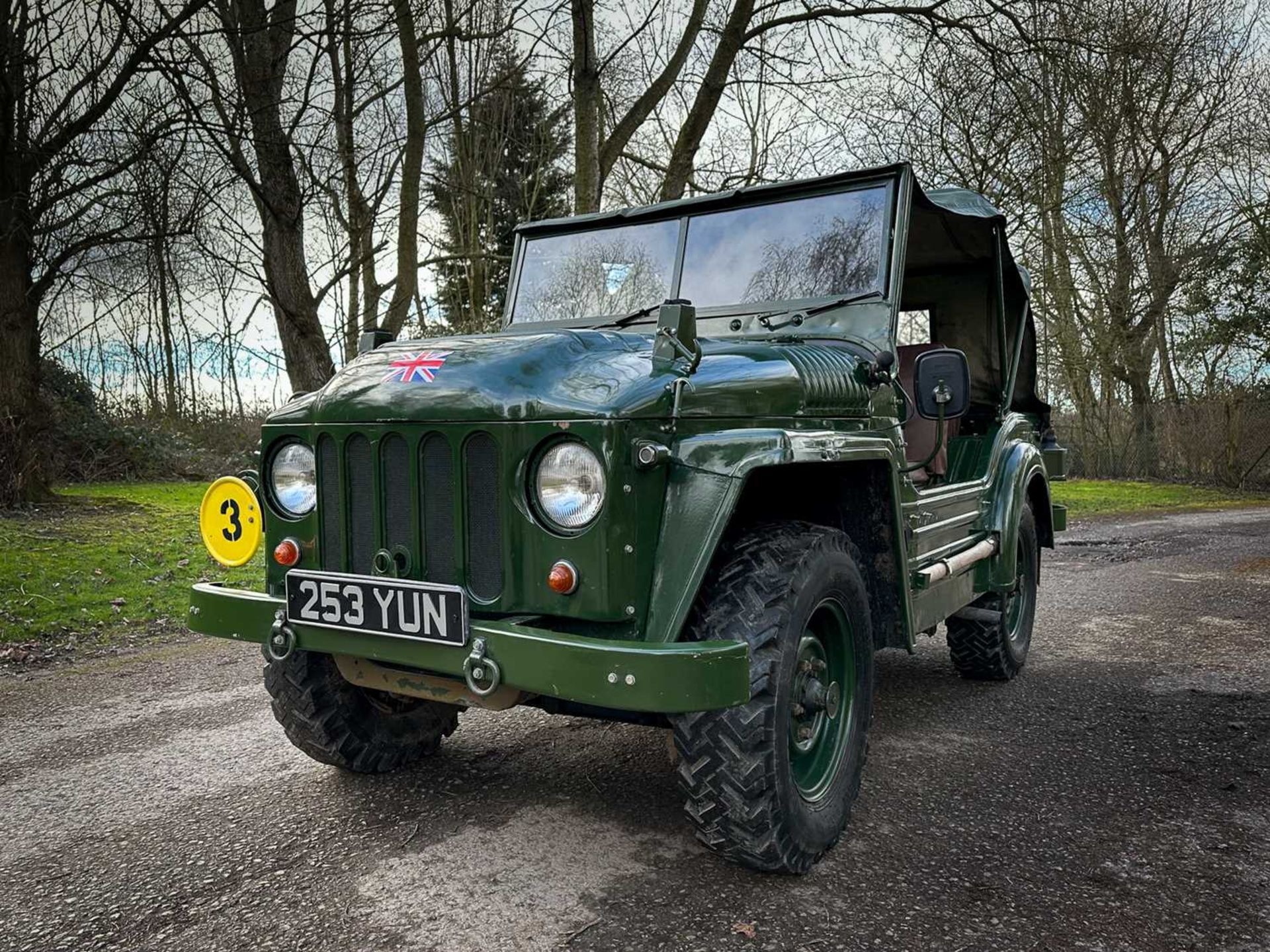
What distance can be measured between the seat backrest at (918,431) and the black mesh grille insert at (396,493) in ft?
9.60

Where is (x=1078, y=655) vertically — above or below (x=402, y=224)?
below

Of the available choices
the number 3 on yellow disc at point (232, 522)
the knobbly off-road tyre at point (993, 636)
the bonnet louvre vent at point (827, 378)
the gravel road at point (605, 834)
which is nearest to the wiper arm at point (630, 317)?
the bonnet louvre vent at point (827, 378)

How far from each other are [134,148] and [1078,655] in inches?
400

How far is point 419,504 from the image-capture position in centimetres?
292

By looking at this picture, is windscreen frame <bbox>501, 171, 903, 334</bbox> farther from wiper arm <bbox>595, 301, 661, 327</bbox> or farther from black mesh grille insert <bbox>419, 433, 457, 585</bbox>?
black mesh grille insert <bbox>419, 433, 457, 585</bbox>

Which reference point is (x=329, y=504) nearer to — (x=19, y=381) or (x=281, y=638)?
(x=281, y=638)

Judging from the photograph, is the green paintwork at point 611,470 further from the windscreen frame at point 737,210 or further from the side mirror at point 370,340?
the side mirror at point 370,340

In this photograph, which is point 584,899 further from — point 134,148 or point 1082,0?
point 1082,0

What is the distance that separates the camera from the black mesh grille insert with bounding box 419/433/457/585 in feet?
9.46

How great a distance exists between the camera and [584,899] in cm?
277

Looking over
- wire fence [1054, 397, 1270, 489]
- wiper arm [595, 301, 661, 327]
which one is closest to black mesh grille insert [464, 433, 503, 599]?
wiper arm [595, 301, 661, 327]

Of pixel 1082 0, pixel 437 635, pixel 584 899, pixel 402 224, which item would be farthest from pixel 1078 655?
pixel 1082 0

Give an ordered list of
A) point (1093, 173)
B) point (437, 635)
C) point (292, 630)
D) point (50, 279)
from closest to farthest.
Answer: point (437, 635) < point (292, 630) < point (50, 279) < point (1093, 173)

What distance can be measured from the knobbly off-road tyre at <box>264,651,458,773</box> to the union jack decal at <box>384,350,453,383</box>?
109 centimetres
